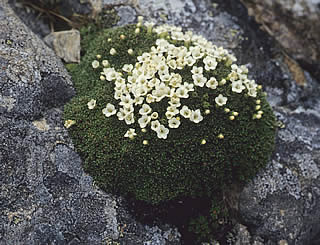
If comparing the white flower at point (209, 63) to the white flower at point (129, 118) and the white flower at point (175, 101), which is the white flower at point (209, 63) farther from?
the white flower at point (129, 118)

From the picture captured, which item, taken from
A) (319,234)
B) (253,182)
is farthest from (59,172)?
(319,234)

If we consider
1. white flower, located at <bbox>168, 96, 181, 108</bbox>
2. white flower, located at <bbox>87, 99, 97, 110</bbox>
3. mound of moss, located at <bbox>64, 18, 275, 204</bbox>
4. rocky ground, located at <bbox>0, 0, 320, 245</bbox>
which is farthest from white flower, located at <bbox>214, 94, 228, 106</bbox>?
white flower, located at <bbox>87, 99, 97, 110</bbox>

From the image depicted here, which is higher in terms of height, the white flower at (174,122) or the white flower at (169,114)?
the white flower at (169,114)

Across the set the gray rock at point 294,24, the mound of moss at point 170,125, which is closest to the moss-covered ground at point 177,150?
the mound of moss at point 170,125

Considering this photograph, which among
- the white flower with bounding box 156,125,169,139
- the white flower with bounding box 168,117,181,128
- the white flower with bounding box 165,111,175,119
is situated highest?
the white flower with bounding box 165,111,175,119

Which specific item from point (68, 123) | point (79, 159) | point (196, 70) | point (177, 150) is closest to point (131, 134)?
point (177, 150)

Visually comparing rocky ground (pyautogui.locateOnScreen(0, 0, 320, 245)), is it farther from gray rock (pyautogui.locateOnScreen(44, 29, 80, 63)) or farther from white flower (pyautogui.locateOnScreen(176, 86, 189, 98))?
white flower (pyautogui.locateOnScreen(176, 86, 189, 98))
